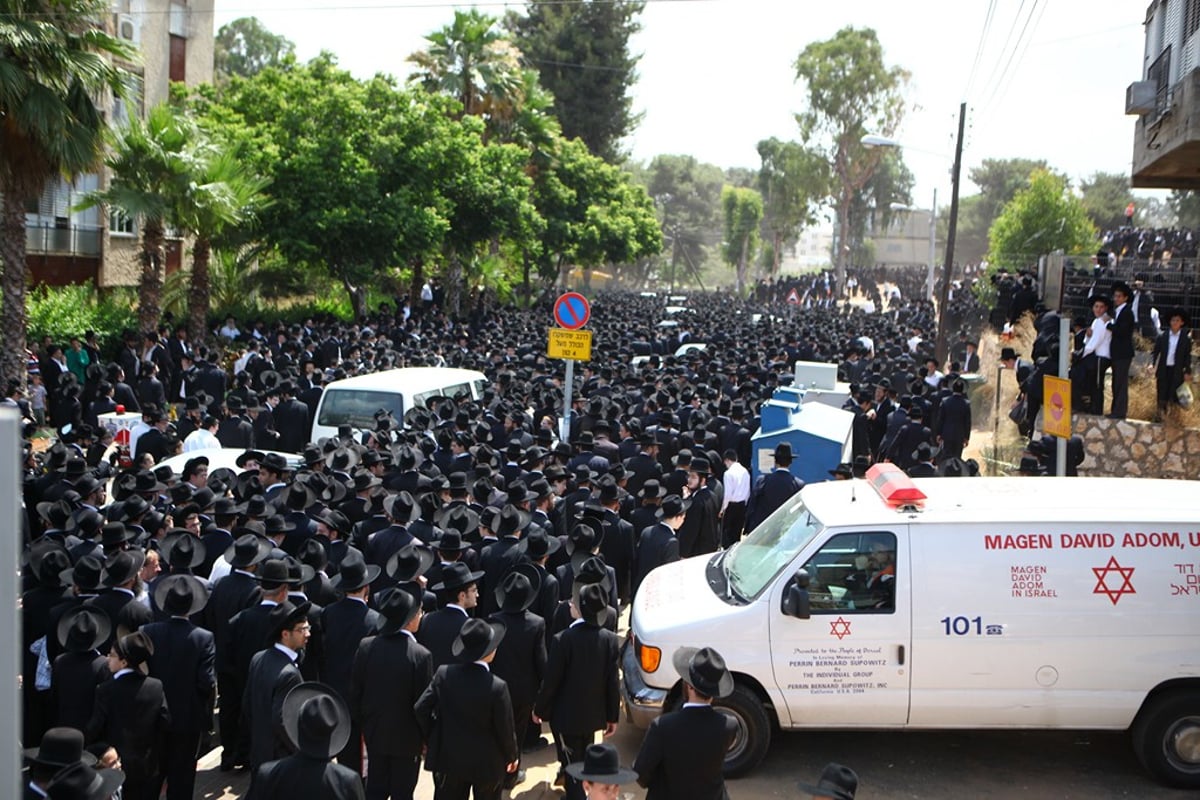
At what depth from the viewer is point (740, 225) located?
90312 millimetres

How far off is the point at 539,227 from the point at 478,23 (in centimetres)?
730

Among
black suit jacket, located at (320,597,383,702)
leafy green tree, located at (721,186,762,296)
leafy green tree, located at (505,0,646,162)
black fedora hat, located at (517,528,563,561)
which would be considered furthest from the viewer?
leafy green tree, located at (721,186,762,296)

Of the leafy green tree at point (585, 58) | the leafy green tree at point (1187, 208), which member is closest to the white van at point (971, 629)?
the leafy green tree at point (585, 58)

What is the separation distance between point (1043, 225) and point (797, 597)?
40713 mm

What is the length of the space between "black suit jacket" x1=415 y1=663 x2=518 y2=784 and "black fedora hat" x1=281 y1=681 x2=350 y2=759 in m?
1.01

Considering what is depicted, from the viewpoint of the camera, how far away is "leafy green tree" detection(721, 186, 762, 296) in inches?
3526

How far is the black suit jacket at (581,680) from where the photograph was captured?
22.3ft

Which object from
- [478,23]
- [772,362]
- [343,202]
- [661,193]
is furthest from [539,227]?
[661,193]

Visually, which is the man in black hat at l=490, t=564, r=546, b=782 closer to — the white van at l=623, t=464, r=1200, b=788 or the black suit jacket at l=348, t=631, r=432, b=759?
the black suit jacket at l=348, t=631, r=432, b=759

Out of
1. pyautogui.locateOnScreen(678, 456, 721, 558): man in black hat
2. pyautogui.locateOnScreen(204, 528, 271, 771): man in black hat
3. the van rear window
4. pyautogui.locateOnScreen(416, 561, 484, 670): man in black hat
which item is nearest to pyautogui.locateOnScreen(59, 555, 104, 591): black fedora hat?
pyautogui.locateOnScreen(204, 528, 271, 771): man in black hat

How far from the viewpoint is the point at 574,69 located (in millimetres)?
59500

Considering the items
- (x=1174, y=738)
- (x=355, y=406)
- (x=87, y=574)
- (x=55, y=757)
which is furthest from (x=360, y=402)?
(x=55, y=757)

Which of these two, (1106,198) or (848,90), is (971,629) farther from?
(1106,198)

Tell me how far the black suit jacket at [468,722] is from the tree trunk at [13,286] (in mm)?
15112
